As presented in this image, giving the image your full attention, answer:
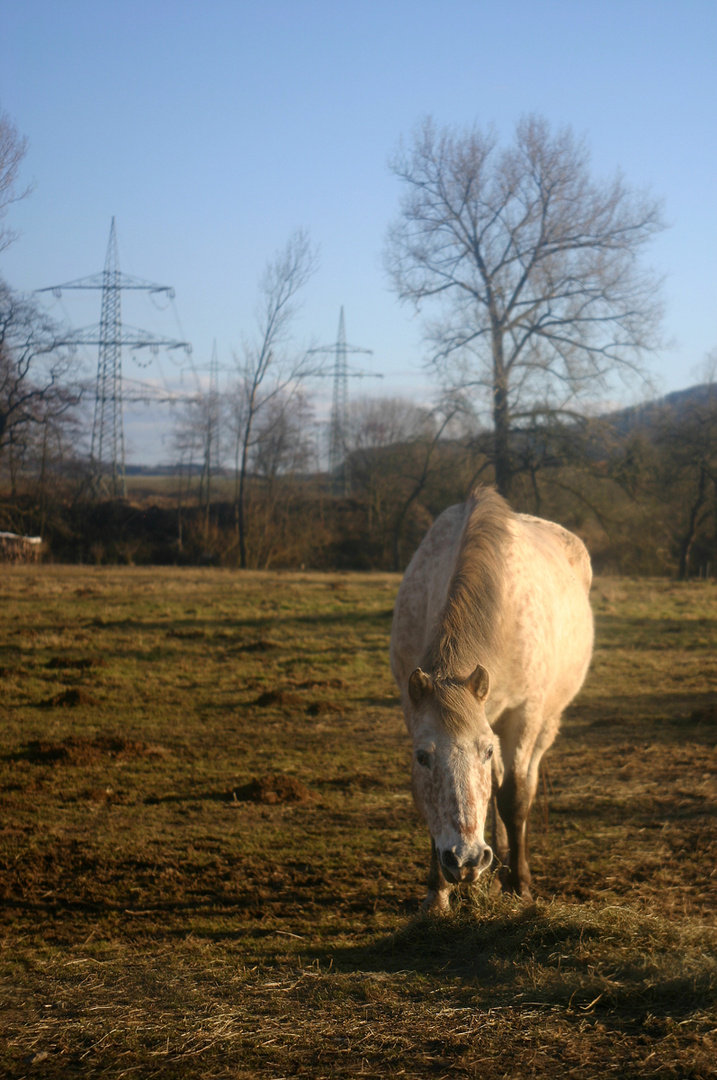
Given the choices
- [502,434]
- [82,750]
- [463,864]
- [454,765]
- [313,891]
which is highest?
[502,434]

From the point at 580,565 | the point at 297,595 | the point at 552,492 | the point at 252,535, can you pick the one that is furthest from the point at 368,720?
the point at 252,535

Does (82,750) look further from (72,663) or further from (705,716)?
(705,716)

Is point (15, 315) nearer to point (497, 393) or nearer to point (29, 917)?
point (29, 917)

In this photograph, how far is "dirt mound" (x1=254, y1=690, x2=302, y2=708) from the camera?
8.52 meters

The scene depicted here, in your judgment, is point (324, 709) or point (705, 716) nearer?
point (705, 716)

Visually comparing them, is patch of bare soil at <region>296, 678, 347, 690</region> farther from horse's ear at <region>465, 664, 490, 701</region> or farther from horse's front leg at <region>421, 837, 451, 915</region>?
horse's ear at <region>465, 664, 490, 701</region>

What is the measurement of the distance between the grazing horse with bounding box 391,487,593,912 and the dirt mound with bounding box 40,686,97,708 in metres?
4.58

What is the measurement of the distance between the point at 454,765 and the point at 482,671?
0.40 m

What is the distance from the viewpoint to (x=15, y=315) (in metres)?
9.88

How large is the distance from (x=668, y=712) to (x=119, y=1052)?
7.35 metres

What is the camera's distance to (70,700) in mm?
8141

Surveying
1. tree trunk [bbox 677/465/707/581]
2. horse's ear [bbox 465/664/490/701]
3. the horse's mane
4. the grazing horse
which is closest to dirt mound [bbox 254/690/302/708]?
the grazing horse

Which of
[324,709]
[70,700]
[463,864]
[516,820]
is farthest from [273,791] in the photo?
[70,700]

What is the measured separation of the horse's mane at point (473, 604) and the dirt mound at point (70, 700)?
5.35 metres
